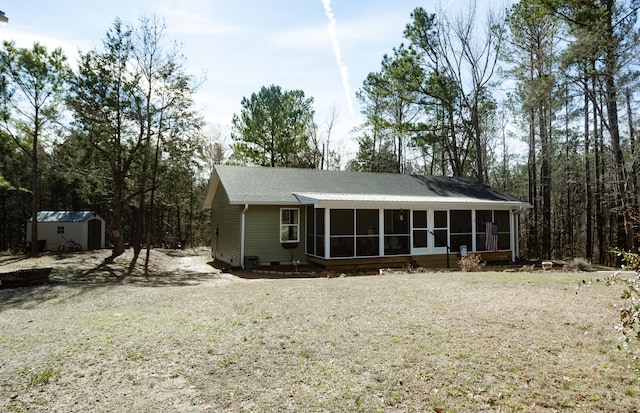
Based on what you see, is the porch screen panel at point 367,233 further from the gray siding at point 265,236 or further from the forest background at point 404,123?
the forest background at point 404,123

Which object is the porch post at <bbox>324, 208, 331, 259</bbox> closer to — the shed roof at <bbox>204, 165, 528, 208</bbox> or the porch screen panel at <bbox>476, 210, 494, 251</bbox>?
the shed roof at <bbox>204, 165, 528, 208</bbox>

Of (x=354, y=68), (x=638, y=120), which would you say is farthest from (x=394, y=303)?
(x=354, y=68)

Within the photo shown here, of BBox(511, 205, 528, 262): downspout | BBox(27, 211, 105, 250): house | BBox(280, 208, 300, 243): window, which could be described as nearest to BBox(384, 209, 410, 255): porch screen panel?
BBox(280, 208, 300, 243): window

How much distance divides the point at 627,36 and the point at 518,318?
14888mm

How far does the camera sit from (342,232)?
14.8m

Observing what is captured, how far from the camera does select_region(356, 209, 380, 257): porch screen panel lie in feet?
48.1

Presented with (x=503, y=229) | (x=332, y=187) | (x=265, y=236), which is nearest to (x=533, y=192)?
(x=503, y=229)

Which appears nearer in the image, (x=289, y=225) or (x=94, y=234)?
(x=289, y=225)

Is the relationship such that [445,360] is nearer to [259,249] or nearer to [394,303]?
[394,303]

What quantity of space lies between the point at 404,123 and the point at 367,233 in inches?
479

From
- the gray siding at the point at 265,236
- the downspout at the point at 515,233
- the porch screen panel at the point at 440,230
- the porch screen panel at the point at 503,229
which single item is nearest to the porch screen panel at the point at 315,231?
the gray siding at the point at 265,236

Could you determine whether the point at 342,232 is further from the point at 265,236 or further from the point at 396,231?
the point at 265,236

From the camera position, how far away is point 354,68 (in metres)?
26.4

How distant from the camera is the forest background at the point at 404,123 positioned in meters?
16.5
